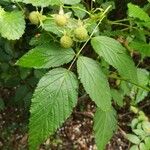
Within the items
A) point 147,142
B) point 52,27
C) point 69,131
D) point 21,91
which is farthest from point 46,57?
point 69,131

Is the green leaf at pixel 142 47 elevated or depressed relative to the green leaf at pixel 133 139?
elevated

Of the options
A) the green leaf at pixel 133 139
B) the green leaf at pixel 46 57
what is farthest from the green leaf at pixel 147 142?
the green leaf at pixel 46 57

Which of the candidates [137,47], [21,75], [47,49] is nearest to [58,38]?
[47,49]

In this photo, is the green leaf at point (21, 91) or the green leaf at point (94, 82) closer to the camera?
the green leaf at point (94, 82)

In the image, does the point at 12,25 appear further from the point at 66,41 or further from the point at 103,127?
the point at 103,127

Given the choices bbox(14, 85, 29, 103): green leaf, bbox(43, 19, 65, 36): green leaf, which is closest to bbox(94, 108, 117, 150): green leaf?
bbox(43, 19, 65, 36): green leaf

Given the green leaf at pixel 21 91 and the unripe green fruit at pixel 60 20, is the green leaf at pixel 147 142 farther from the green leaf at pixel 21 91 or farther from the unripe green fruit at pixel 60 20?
the unripe green fruit at pixel 60 20

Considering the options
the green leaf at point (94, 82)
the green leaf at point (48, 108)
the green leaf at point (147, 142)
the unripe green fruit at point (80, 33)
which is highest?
the unripe green fruit at point (80, 33)
